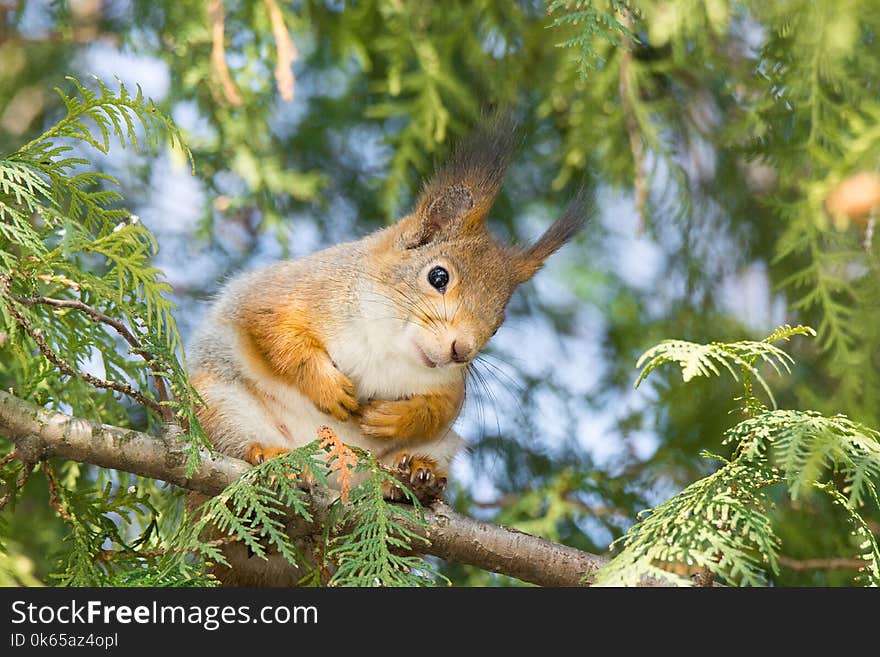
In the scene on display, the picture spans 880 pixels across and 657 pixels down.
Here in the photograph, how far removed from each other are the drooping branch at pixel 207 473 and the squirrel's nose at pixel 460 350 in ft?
0.97

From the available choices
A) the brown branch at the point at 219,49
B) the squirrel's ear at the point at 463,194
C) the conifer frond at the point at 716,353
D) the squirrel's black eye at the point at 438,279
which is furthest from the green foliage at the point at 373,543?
the brown branch at the point at 219,49

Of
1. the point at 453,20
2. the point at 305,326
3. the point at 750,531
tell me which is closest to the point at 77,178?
the point at 305,326

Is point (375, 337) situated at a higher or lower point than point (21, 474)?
higher

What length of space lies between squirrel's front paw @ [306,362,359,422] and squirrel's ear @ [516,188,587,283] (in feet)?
1.66

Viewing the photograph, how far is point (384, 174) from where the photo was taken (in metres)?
2.99

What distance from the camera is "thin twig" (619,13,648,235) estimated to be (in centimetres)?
269

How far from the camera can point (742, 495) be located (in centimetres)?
144

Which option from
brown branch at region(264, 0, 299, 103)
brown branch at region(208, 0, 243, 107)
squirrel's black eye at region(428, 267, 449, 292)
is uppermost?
brown branch at region(208, 0, 243, 107)

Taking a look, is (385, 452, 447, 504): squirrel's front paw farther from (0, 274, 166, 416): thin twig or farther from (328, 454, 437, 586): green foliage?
(0, 274, 166, 416): thin twig

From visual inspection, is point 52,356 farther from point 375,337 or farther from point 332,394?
point 375,337

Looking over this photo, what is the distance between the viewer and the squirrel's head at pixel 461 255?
2.01 metres

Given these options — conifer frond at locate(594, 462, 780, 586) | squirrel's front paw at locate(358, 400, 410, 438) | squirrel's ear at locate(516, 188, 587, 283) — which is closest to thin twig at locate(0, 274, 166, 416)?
squirrel's front paw at locate(358, 400, 410, 438)

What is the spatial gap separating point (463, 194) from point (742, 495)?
100cm

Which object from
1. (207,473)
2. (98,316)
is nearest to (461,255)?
(207,473)
